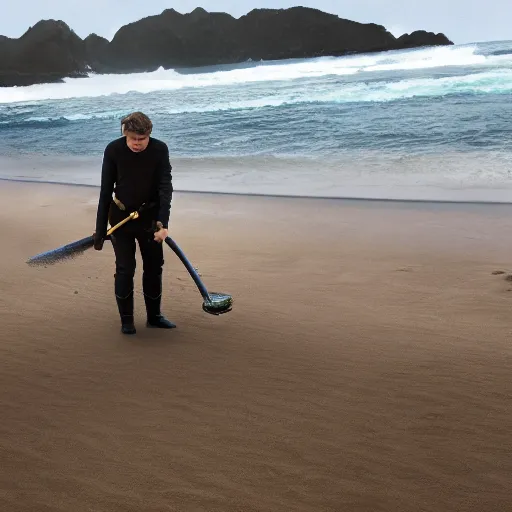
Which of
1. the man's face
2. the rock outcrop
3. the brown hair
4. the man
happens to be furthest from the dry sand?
the rock outcrop

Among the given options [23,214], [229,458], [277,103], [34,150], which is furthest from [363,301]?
[277,103]

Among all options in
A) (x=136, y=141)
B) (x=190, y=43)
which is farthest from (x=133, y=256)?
(x=190, y=43)

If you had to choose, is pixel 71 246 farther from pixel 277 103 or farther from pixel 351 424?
pixel 277 103

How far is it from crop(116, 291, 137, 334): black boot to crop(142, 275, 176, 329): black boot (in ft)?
0.47

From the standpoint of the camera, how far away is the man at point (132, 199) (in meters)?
4.14

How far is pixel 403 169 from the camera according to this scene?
11.5 m

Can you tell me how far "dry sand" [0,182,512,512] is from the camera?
2.85 m

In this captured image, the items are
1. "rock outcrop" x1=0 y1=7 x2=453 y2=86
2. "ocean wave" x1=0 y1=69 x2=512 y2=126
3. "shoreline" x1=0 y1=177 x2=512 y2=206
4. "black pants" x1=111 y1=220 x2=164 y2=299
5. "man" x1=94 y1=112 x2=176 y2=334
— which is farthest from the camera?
"rock outcrop" x1=0 y1=7 x2=453 y2=86

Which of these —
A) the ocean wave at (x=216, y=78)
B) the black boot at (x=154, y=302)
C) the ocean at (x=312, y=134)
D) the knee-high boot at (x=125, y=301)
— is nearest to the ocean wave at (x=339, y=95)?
the ocean at (x=312, y=134)

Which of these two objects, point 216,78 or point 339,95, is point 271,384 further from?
point 216,78

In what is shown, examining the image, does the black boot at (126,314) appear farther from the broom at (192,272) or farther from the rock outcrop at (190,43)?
the rock outcrop at (190,43)

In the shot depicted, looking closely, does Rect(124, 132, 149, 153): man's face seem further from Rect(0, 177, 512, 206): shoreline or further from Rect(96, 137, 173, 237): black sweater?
Rect(0, 177, 512, 206): shoreline

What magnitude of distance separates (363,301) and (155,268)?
1.67 m

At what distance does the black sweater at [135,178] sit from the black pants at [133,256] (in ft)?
0.32
